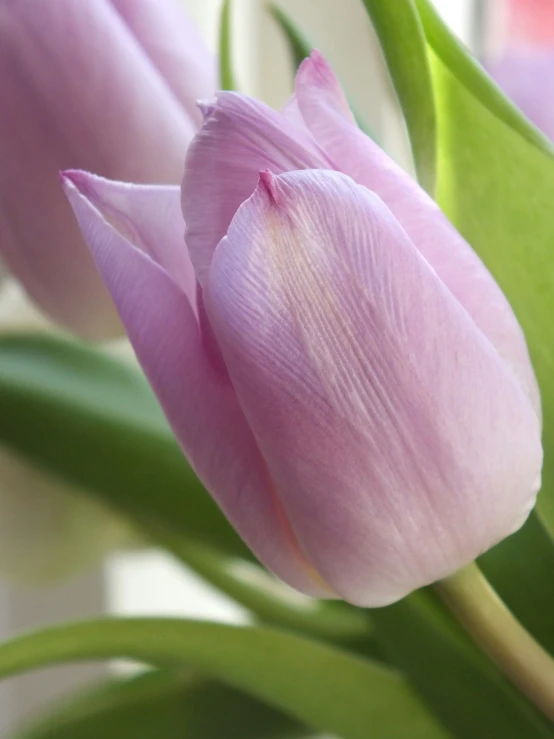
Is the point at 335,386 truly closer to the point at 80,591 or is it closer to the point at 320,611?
the point at 320,611

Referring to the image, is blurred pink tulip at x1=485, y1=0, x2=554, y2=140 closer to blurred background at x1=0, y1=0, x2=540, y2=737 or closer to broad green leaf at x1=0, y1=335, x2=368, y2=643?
blurred background at x1=0, y1=0, x2=540, y2=737

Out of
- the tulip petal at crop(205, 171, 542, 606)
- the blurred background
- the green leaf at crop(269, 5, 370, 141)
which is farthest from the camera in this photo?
the blurred background

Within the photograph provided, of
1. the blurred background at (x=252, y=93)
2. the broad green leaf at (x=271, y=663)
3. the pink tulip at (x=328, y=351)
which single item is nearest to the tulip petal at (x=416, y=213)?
the pink tulip at (x=328, y=351)

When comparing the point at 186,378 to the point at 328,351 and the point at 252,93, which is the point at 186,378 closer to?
the point at 328,351

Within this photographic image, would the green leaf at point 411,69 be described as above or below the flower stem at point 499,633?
above

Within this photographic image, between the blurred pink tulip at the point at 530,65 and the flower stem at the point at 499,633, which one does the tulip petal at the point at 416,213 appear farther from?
the blurred pink tulip at the point at 530,65

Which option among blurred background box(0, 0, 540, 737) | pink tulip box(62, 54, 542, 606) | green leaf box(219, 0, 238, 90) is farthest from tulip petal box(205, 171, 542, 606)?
blurred background box(0, 0, 540, 737)
